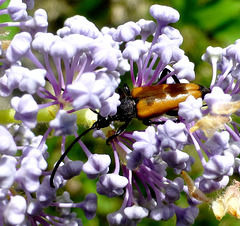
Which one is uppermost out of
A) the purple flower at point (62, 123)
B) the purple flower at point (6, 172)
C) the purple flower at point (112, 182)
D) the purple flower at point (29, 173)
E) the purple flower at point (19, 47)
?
the purple flower at point (19, 47)

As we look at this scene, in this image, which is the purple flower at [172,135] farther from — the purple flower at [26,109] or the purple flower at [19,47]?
the purple flower at [19,47]

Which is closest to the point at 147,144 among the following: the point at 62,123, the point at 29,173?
the point at 62,123

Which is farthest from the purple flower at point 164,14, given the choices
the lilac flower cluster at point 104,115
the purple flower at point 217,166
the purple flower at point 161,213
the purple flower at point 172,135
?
the purple flower at point 161,213

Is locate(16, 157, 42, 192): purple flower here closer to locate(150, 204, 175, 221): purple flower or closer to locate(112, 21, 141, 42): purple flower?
locate(150, 204, 175, 221): purple flower

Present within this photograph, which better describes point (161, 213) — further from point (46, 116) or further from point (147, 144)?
point (46, 116)

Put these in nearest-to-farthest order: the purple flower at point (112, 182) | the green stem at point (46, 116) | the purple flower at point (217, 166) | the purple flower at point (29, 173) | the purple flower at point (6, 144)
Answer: the purple flower at point (6, 144)
the purple flower at point (29, 173)
the purple flower at point (217, 166)
the purple flower at point (112, 182)
the green stem at point (46, 116)

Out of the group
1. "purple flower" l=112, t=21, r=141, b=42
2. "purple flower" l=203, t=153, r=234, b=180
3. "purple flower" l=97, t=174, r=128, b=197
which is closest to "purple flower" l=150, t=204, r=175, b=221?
"purple flower" l=97, t=174, r=128, b=197
